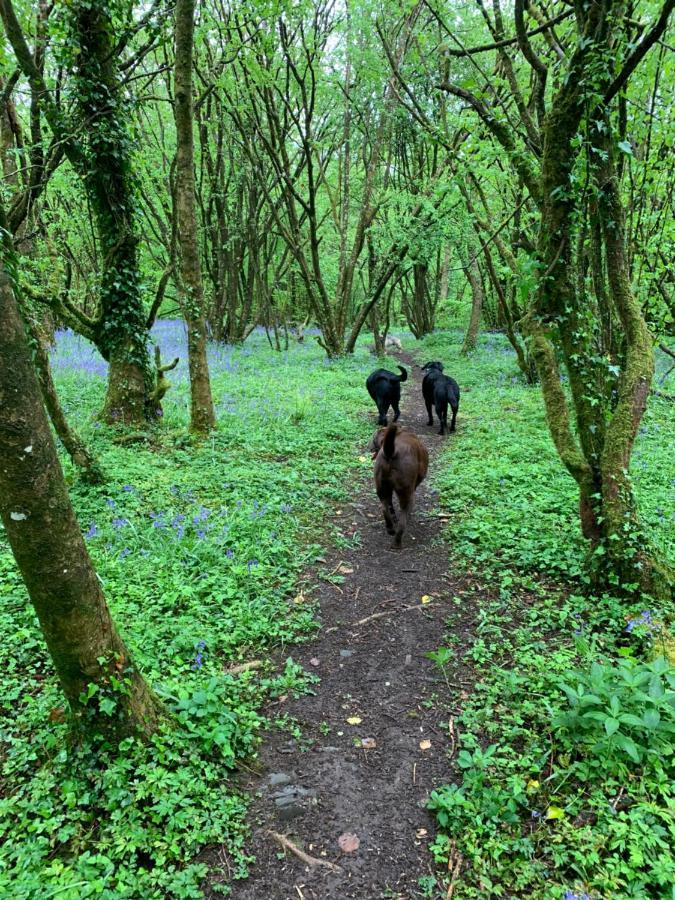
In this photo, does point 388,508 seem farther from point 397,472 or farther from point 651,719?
point 651,719

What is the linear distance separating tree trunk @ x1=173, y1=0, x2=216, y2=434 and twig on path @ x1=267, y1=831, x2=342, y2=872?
628 cm

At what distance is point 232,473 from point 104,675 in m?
4.34

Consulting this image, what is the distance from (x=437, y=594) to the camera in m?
4.61

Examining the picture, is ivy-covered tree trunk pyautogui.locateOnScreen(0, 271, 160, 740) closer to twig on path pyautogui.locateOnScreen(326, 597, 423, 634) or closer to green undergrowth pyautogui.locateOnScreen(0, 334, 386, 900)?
green undergrowth pyautogui.locateOnScreen(0, 334, 386, 900)

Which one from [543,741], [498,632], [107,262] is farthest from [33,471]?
[107,262]

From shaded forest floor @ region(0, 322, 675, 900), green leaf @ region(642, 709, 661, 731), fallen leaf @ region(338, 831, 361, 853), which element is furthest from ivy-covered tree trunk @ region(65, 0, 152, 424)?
green leaf @ region(642, 709, 661, 731)

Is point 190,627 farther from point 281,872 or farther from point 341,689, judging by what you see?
point 281,872

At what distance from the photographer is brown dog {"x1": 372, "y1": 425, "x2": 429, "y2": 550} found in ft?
17.7

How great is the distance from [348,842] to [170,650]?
1.62 meters

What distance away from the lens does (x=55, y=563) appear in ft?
7.19

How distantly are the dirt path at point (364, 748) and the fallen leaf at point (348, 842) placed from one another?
18mm

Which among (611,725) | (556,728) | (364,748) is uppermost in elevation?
(611,725)

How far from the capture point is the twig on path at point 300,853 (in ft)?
7.93

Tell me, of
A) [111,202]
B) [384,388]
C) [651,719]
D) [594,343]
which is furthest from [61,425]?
[384,388]
